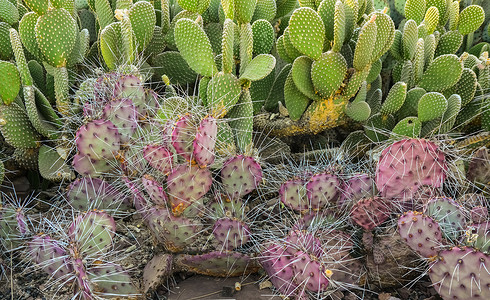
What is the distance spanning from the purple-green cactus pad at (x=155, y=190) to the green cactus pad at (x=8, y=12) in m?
1.29

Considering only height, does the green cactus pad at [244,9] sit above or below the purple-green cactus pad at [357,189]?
above

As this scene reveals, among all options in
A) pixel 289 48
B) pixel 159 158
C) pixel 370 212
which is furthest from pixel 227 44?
pixel 370 212

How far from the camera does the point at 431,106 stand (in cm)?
219

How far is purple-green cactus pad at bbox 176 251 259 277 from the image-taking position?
1.80 meters

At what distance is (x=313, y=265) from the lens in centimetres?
155

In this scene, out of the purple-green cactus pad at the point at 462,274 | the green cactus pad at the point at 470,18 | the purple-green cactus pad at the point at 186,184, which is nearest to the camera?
the purple-green cactus pad at the point at 462,274

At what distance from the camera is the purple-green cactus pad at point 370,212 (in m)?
1.79

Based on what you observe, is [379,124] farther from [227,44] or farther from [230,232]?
[230,232]

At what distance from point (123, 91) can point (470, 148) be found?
1.73 metres

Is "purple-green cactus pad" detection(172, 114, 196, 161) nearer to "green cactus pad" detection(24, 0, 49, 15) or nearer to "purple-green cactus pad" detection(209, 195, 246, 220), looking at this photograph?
"purple-green cactus pad" detection(209, 195, 246, 220)

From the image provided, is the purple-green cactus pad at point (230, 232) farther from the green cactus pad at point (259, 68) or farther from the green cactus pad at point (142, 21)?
the green cactus pad at point (142, 21)

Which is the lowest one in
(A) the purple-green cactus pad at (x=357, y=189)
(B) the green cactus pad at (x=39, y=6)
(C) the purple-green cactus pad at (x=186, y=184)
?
(A) the purple-green cactus pad at (x=357, y=189)

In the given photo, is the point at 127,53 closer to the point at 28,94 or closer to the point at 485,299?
the point at 28,94

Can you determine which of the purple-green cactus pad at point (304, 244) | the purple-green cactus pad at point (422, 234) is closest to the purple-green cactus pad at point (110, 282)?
the purple-green cactus pad at point (304, 244)
